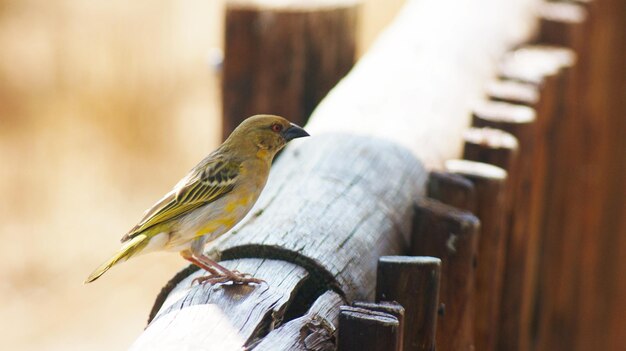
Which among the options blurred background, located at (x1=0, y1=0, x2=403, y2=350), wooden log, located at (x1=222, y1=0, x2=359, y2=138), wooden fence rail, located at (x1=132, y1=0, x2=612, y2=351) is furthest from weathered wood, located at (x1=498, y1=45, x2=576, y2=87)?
blurred background, located at (x1=0, y1=0, x2=403, y2=350)

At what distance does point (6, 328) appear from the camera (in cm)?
938

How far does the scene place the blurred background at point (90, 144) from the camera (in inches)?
388

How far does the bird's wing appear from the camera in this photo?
388cm

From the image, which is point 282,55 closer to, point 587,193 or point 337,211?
point 337,211

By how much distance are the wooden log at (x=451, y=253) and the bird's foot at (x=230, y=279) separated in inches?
42.6

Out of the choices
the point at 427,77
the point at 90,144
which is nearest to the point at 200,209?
the point at 427,77

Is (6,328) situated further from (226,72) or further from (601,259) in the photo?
(601,259)

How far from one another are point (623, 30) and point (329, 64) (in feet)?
12.2

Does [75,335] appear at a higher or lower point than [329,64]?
lower

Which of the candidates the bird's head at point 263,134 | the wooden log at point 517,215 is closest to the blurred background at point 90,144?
the wooden log at point 517,215

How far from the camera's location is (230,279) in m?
3.25

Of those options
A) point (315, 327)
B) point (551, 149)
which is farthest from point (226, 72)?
point (315, 327)

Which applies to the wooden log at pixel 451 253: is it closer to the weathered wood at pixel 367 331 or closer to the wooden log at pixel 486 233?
the wooden log at pixel 486 233

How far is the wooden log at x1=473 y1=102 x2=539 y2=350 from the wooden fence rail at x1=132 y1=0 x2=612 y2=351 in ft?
0.04
